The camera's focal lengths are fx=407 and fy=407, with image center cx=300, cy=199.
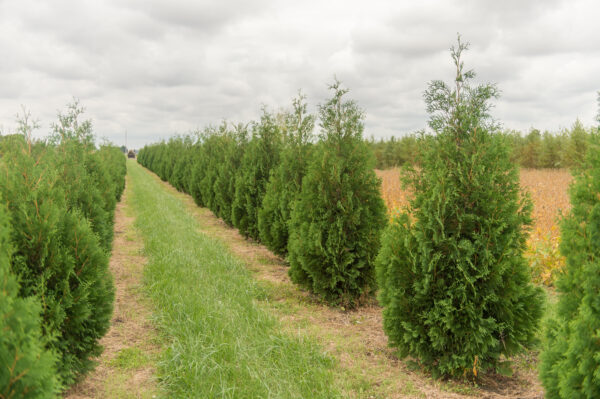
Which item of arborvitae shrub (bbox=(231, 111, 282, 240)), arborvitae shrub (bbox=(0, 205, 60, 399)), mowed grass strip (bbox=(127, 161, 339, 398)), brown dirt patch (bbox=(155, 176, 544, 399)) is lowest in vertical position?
brown dirt patch (bbox=(155, 176, 544, 399))

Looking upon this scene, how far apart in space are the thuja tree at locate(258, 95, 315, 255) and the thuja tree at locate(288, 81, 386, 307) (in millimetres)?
1798

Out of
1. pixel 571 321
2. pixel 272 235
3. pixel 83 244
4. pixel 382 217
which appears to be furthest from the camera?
pixel 272 235

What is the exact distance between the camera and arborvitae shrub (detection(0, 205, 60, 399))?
1910 millimetres

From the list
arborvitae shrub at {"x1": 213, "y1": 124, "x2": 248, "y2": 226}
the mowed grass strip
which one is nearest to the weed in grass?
the mowed grass strip

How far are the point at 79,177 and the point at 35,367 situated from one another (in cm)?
504

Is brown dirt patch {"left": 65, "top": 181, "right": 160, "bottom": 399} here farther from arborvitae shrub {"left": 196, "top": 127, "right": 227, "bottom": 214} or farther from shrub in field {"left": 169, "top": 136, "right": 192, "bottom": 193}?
shrub in field {"left": 169, "top": 136, "right": 192, "bottom": 193}

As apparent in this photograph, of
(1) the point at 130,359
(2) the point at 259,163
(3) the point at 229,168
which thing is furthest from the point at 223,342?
(3) the point at 229,168

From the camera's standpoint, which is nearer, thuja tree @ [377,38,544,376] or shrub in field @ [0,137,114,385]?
shrub in field @ [0,137,114,385]

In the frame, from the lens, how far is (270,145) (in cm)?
1082

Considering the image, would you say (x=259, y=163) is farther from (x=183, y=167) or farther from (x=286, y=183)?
(x=183, y=167)

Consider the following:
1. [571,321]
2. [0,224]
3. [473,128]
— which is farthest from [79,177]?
[571,321]

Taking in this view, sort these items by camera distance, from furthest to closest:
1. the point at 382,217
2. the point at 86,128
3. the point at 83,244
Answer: the point at 86,128 → the point at 382,217 → the point at 83,244

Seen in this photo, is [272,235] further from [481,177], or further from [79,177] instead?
[481,177]

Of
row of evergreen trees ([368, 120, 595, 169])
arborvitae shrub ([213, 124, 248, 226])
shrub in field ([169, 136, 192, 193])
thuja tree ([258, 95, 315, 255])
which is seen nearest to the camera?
thuja tree ([258, 95, 315, 255])
